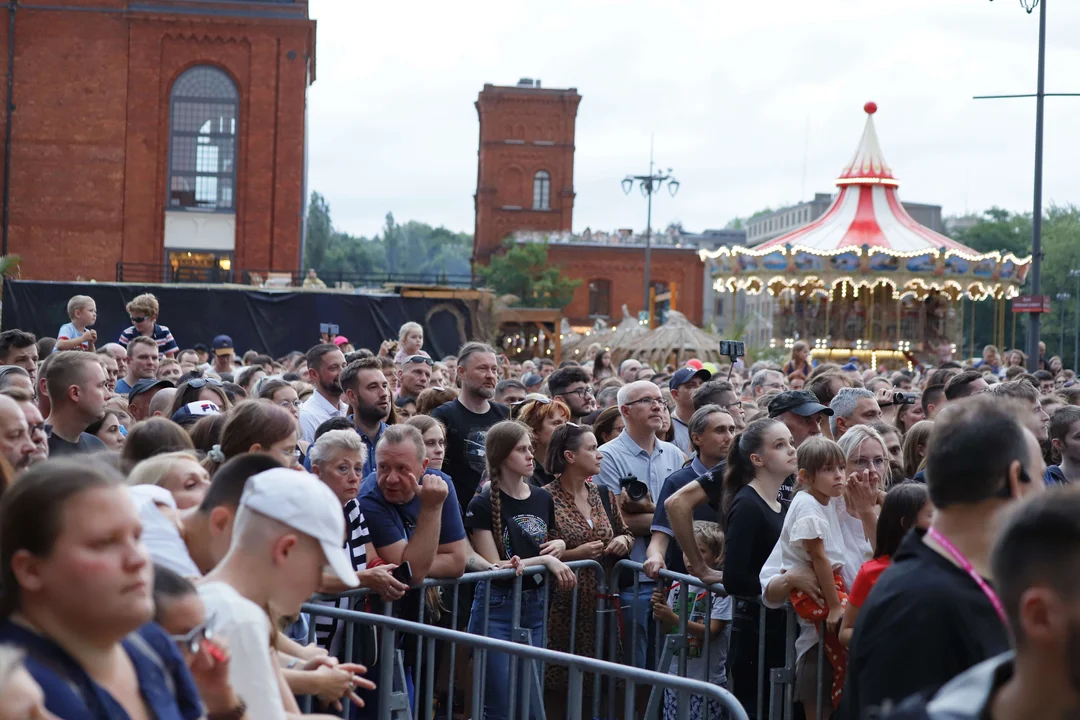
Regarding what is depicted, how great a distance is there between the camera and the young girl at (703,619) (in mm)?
7391

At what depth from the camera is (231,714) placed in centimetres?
338

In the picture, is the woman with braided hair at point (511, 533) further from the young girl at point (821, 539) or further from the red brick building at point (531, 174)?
the red brick building at point (531, 174)

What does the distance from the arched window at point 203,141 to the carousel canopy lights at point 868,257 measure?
1544 cm

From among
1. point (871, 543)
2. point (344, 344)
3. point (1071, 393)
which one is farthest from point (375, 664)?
point (344, 344)

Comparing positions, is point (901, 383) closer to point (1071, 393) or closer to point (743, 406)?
point (1071, 393)

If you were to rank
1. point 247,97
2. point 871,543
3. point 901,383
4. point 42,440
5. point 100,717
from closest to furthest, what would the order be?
point 100,717 < point 42,440 < point 871,543 < point 901,383 < point 247,97

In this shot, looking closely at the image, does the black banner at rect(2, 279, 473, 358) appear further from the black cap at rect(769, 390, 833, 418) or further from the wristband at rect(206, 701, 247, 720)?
the wristband at rect(206, 701, 247, 720)

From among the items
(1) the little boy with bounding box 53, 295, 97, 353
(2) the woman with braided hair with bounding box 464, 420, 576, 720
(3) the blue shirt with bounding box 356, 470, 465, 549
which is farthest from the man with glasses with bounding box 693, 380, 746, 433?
(1) the little boy with bounding box 53, 295, 97, 353

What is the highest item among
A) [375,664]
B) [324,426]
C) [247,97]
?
[247,97]

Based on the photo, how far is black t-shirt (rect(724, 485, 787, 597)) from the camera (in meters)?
6.71

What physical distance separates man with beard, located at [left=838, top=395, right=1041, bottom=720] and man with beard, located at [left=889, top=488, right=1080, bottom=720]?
582 mm

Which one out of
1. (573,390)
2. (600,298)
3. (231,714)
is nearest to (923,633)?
(231,714)

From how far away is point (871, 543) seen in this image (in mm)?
6520

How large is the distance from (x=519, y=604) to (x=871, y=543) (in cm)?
196
